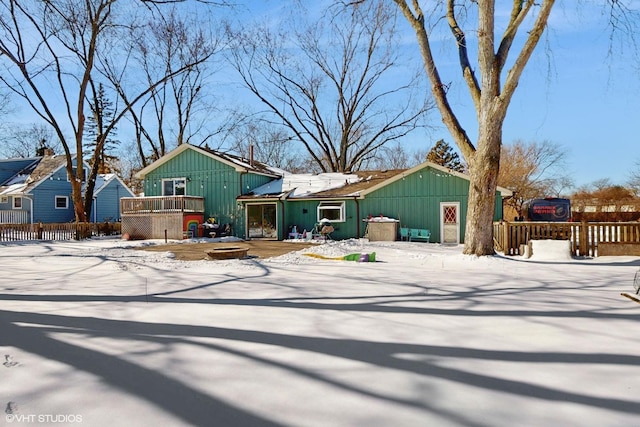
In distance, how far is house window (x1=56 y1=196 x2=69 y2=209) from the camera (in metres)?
31.3

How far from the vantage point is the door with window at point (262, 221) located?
20328 mm

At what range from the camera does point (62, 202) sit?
31625mm

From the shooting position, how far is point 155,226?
66.6ft

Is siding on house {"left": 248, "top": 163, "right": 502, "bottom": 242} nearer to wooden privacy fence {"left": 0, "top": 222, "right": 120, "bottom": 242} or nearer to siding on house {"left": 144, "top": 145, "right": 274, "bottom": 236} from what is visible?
siding on house {"left": 144, "top": 145, "right": 274, "bottom": 236}

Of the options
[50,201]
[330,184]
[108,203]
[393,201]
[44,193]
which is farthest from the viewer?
[108,203]

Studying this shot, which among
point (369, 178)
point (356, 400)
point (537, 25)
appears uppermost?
point (537, 25)

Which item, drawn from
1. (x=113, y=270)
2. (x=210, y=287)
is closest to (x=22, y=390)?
(x=210, y=287)

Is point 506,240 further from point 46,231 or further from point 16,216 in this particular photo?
point 16,216

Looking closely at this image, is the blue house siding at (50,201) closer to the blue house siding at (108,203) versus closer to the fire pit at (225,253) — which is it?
the blue house siding at (108,203)

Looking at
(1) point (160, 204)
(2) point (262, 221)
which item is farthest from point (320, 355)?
(1) point (160, 204)

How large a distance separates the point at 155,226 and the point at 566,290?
18.7 metres

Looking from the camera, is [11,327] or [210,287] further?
[210,287]

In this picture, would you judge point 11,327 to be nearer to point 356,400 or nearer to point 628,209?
point 356,400

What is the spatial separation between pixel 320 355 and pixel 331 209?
16222 mm
